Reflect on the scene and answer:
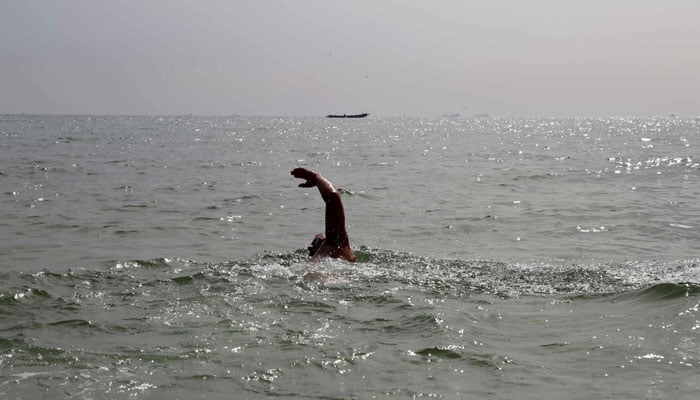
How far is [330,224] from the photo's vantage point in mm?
8945

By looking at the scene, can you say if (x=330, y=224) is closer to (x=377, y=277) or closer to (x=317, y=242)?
(x=317, y=242)

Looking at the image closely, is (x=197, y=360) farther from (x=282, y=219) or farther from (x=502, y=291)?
(x=282, y=219)

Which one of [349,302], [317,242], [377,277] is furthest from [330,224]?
[349,302]

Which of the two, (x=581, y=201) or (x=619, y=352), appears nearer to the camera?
(x=619, y=352)

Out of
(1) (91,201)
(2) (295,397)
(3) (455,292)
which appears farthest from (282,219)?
(2) (295,397)

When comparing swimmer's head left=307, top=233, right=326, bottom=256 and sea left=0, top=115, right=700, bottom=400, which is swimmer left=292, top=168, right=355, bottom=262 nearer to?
swimmer's head left=307, top=233, right=326, bottom=256

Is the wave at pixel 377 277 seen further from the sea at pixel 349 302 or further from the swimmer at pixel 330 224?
the swimmer at pixel 330 224

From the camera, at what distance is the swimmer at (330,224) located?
8.72 m

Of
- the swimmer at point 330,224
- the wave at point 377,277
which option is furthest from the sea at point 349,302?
the swimmer at point 330,224

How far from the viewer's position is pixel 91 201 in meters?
17.4

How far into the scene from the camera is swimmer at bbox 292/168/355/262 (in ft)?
28.6

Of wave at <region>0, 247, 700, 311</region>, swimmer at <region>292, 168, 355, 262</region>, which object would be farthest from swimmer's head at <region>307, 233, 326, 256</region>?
wave at <region>0, 247, 700, 311</region>

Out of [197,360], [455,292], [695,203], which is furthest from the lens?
[695,203]

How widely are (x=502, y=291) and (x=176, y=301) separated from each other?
3767 millimetres
